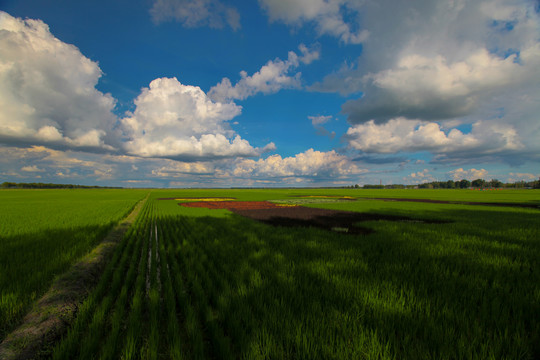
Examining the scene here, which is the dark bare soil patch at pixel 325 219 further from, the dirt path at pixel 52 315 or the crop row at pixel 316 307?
the dirt path at pixel 52 315

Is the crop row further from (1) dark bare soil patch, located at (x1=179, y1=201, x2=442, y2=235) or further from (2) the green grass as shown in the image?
(1) dark bare soil patch, located at (x1=179, y1=201, x2=442, y2=235)

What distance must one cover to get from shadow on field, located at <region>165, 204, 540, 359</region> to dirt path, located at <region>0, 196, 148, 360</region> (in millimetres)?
3115

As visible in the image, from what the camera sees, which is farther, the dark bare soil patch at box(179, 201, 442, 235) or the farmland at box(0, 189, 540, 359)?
the dark bare soil patch at box(179, 201, 442, 235)

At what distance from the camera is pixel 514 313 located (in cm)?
395

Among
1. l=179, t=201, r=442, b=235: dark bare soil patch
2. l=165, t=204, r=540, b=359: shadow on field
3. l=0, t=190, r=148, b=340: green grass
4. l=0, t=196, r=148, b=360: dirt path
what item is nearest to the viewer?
l=165, t=204, r=540, b=359: shadow on field

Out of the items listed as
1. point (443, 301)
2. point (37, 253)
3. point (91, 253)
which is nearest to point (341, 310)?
point (443, 301)

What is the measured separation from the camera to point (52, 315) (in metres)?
4.45

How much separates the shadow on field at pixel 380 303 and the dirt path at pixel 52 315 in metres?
3.12

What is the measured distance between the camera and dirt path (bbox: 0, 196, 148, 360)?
3.47 m

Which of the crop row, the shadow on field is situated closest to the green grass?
the crop row

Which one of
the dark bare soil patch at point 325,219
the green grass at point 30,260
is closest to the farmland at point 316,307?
the green grass at point 30,260

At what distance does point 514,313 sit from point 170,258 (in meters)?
10.2

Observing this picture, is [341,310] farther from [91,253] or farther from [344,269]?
[91,253]

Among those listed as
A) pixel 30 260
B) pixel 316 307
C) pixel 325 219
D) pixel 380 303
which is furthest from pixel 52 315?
pixel 325 219
